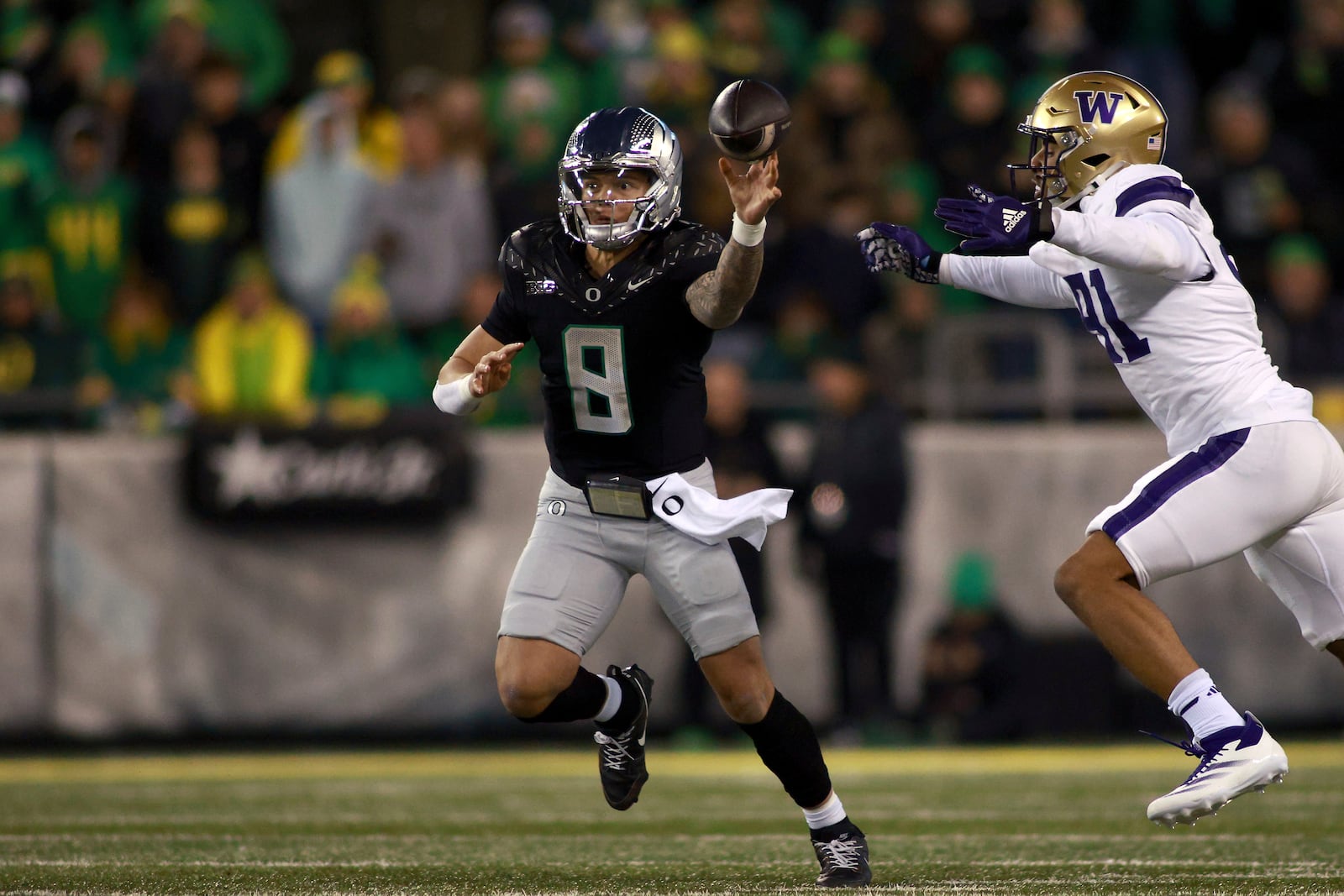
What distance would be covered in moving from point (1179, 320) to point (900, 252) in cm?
72

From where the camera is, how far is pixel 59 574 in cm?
913

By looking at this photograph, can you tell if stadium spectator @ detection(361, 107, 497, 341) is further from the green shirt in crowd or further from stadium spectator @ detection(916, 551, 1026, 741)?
stadium spectator @ detection(916, 551, 1026, 741)


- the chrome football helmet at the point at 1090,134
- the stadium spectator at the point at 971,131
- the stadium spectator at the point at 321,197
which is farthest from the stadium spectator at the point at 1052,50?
the chrome football helmet at the point at 1090,134

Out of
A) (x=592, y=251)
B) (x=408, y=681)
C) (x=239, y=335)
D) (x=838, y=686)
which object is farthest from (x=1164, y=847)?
(x=239, y=335)

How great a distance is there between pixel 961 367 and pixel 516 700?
5.06m

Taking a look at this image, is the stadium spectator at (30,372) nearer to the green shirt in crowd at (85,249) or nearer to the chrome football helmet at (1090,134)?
the green shirt in crowd at (85,249)

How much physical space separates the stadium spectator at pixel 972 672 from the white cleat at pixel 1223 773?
4.58 meters

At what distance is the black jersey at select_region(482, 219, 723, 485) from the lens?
478 cm

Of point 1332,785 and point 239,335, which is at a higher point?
point 239,335

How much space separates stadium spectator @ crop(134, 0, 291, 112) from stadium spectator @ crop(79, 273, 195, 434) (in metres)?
1.72

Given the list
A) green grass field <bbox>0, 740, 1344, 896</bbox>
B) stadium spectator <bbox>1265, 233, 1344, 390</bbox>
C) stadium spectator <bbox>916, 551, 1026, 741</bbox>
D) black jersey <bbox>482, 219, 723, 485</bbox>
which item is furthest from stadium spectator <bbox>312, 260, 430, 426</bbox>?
black jersey <bbox>482, 219, 723, 485</bbox>

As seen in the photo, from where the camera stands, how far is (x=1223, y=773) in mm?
4430

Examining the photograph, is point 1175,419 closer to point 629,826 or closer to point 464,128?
point 629,826

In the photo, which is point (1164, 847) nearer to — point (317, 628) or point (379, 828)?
point (379, 828)
